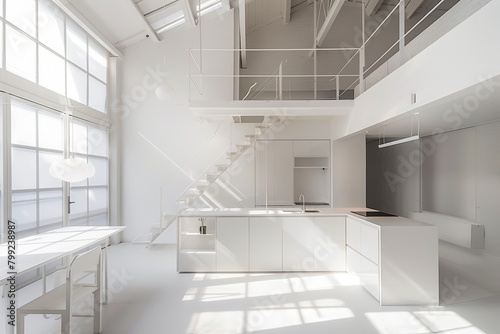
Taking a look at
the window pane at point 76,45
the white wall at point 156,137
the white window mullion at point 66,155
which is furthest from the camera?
the white wall at point 156,137

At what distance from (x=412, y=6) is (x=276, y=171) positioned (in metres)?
5.95

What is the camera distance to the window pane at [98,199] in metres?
6.06

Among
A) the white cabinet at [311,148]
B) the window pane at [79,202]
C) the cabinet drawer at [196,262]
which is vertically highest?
the white cabinet at [311,148]

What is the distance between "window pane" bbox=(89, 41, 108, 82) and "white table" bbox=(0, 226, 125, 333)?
12.3ft

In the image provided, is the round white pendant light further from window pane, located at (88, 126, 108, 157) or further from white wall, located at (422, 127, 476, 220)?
white wall, located at (422, 127, 476, 220)

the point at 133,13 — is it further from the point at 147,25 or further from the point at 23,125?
the point at 23,125

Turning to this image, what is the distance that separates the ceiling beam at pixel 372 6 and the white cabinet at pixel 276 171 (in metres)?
4.63

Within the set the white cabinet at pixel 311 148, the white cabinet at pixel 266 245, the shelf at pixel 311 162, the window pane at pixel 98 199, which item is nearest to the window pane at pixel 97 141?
the window pane at pixel 98 199

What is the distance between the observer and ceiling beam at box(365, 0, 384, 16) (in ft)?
26.7

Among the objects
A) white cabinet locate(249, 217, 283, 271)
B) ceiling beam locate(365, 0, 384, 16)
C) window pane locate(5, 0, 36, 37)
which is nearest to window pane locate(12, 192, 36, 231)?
window pane locate(5, 0, 36, 37)

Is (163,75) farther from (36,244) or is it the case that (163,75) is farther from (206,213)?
(36,244)

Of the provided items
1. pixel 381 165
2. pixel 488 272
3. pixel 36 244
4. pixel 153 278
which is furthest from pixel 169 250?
pixel 381 165

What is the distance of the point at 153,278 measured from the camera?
4363 mm

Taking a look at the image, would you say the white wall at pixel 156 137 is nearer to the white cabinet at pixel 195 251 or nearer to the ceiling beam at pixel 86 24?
the ceiling beam at pixel 86 24
